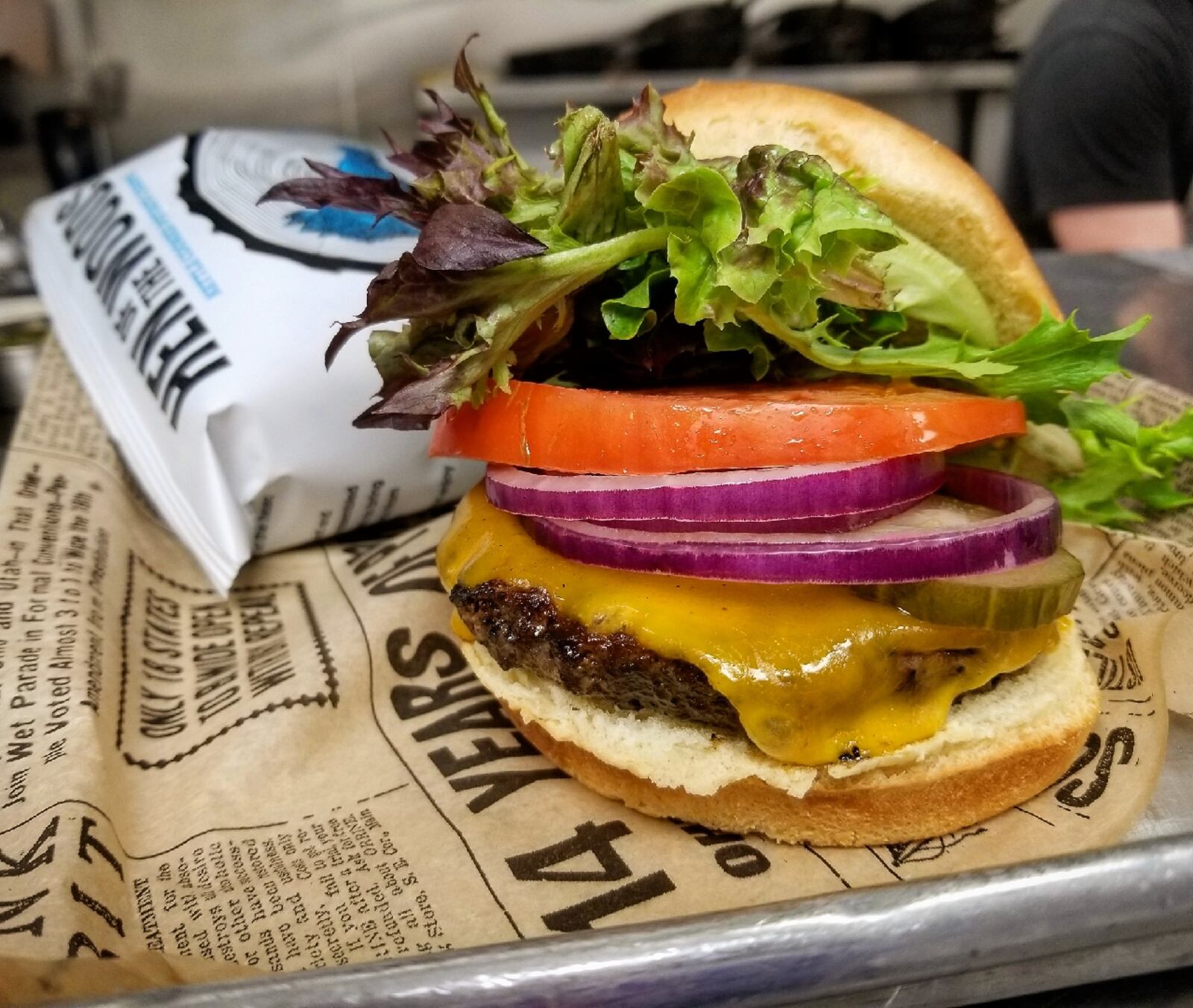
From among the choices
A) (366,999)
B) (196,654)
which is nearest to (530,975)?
(366,999)

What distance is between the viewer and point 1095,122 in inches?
78.0

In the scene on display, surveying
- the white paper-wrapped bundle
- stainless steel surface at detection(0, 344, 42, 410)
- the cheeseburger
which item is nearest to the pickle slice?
the cheeseburger

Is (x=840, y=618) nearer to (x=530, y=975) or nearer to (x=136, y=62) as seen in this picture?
(x=530, y=975)

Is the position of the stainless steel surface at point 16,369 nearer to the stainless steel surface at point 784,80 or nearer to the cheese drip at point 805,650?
the stainless steel surface at point 784,80

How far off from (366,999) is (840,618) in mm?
599

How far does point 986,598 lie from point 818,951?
1.49 ft

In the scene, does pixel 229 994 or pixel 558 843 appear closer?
pixel 229 994

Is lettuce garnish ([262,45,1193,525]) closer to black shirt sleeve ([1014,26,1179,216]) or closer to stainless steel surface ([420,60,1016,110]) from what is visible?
black shirt sleeve ([1014,26,1179,216])

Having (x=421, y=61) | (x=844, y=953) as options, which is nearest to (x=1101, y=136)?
(x=844, y=953)

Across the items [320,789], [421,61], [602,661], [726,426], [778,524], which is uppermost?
[421,61]

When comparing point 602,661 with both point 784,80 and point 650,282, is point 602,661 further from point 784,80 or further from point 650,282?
point 784,80

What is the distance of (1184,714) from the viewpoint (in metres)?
1.18

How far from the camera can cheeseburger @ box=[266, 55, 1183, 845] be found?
104cm

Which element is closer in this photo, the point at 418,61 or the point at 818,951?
the point at 818,951
